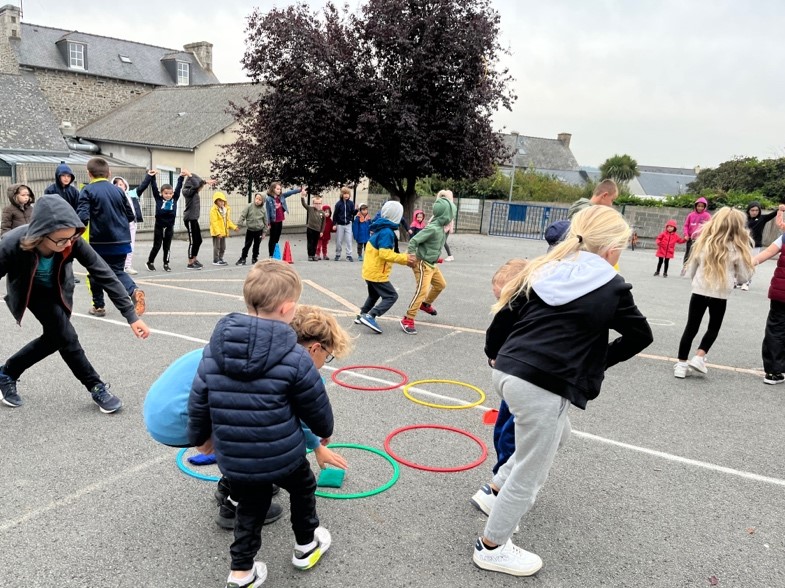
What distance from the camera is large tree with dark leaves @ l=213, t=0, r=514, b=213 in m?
17.4

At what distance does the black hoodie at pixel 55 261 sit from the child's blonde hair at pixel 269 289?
2.23 meters

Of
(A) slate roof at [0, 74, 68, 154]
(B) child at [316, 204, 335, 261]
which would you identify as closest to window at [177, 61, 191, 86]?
(A) slate roof at [0, 74, 68, 154]

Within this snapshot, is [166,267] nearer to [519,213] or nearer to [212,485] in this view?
[212,485]

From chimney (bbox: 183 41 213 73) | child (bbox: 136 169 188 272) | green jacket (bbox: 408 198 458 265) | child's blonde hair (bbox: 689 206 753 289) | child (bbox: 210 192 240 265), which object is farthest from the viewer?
chimney (bbox: 183 41 213 73)

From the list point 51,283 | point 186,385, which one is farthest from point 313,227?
point 186,385

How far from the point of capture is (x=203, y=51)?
1652 inches

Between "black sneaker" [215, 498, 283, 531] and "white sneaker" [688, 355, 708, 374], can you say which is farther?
"white sneaker" [688, 355, 708, 374]

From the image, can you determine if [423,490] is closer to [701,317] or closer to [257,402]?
[257,402]

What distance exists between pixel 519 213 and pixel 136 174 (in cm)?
1742

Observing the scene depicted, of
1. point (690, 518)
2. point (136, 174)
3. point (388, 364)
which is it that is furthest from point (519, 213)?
point (690, 518)

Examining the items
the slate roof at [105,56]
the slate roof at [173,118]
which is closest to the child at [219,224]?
the slate roof at [173,118]

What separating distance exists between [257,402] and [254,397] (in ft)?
0.08

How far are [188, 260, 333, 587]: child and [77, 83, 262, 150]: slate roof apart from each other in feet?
83.6

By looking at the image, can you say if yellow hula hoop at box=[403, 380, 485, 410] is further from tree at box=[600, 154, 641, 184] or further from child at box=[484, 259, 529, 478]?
tree at box=[600, 154, 641, 184]
